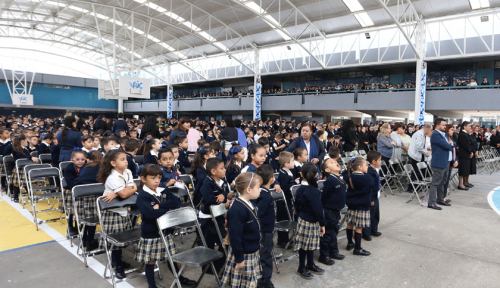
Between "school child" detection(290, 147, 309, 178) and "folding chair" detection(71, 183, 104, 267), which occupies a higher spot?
"school child" detection(290, 147, 309, 178)

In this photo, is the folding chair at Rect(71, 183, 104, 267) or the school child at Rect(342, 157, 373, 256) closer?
the folding chair at Rect(71, 183, 104, 267)

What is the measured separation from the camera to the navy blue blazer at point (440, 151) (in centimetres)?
596

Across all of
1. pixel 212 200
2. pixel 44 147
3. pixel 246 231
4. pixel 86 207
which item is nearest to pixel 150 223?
pixel 212 200

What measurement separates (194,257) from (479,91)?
16.9 metres

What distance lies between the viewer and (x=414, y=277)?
333 cm

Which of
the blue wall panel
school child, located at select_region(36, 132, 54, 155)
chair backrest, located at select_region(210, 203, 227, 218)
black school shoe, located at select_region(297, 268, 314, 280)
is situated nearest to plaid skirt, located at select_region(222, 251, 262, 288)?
chair backrest, located at select_region(210, 203, 227, 218)

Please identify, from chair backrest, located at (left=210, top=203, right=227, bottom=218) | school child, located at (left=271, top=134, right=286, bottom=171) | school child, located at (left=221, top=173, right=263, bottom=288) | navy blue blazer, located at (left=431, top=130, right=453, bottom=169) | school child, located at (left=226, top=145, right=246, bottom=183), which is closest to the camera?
school child, located at (left=221, top=173, right=263, bottom=288)

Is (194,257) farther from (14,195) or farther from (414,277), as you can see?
(14,195)

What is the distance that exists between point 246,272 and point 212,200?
88cm

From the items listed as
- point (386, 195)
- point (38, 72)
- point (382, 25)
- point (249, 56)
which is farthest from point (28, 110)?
point (386, 195)

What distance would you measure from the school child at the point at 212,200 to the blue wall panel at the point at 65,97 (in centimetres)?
3456

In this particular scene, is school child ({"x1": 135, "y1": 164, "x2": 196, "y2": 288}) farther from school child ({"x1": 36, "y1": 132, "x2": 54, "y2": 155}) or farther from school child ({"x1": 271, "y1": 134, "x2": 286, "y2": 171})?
school child ({"x1": 36, "y1": 132, "x2": 54, "y2": 155})

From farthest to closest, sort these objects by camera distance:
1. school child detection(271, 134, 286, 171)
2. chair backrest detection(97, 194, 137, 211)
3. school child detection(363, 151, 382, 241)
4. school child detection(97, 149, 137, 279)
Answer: school child detection(271, 134, 286, 171) < school child detection(363, 151, 382, 241) < school child detection(97, 149, 137, 279) < chair backrest detection(97, 194, 137, 211)

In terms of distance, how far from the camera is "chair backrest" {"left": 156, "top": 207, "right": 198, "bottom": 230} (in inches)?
114
